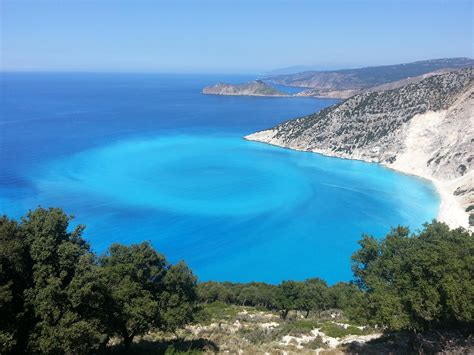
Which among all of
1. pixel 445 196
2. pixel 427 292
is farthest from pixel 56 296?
pixel 445 196

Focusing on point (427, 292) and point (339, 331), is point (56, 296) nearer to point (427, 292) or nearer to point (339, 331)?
point (427, 292)

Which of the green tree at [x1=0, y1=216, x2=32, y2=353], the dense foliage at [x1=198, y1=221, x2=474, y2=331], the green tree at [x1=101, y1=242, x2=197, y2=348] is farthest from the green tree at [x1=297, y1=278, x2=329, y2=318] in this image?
the green tree at [x1=0, y1=216, x2=32, y2=353]

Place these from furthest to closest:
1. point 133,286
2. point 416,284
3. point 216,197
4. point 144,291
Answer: point 216,197 < point 144,291 < point 133,286 < point 416,284

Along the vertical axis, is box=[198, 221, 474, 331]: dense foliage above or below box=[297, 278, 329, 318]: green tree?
above

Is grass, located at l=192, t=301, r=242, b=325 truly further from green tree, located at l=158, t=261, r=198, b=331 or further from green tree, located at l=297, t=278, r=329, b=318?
green tree, located at l=158, t=261, r=198, b=331

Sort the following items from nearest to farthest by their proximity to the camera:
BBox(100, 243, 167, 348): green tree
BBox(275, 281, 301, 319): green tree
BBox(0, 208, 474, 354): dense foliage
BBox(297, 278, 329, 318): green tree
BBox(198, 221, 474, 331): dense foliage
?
BBox(0, 208, 474, 354): dense foliage → BBox(198, 221, 474, 331): dense foliage → BBox(100, 243, 167, 348): green tree → BBox(275, 281, 301, 319): green tree → BBox(297, 278, 329, 318): green tree

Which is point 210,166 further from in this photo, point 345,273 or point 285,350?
point 285,350

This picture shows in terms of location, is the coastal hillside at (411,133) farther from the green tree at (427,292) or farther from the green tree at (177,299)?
the green tree at (177,299)
